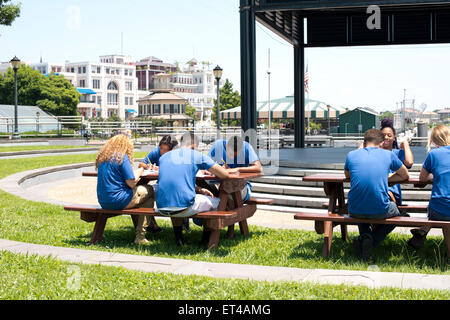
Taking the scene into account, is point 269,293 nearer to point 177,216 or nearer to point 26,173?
point 177,216

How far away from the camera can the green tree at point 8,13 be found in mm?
21750

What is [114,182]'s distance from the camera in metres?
6.44

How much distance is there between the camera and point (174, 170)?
6.14 metres

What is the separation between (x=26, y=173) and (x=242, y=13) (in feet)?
22.8

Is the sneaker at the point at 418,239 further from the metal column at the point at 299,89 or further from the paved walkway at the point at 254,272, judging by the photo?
the metal column at the point at 299,89

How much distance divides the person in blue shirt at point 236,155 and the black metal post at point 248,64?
576 centimetres

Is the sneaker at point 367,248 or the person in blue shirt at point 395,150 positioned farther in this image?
the person in blue shirt at point 395,150

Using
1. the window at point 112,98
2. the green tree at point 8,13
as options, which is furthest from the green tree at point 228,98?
the green tree at point 8,13

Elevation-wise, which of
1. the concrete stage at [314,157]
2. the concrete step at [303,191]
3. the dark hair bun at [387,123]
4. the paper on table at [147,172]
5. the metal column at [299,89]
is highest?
the metal column at [299,89]

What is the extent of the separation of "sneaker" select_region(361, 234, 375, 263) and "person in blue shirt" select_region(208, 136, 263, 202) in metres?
1.67

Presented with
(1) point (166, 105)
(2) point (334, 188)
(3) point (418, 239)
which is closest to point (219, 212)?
(2) point (334, 188)

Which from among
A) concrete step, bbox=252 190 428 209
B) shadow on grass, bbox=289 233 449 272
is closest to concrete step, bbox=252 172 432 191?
concrete step, bbox=252 190 428 209

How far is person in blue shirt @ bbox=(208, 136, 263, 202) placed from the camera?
702cm
